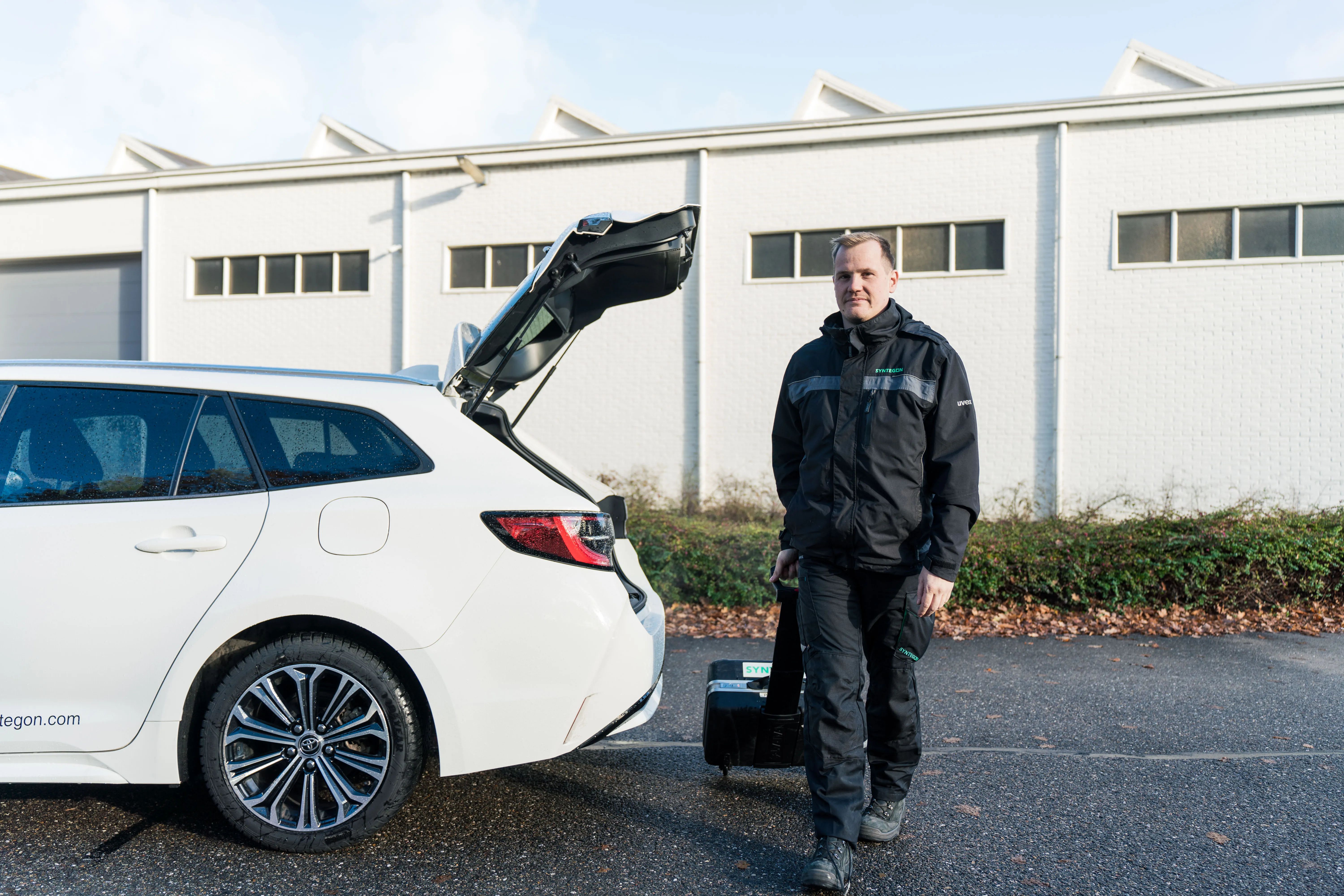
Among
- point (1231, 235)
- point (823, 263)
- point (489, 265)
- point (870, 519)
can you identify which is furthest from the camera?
point (489, 265)

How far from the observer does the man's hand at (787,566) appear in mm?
3158

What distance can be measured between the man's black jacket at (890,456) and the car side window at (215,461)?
6.01ft

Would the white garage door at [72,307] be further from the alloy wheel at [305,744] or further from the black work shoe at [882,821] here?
the black work shoe at [882,821]

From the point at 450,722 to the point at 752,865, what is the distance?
1098 millimetres

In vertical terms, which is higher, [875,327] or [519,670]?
[875,327]

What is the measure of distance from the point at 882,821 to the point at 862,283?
1.86 m

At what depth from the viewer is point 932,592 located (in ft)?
9.14

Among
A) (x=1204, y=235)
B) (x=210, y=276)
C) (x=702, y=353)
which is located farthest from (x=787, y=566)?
(x=210, y=276)

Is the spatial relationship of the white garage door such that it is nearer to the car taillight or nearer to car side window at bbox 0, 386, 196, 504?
car side window at bbox 0, 386, 196, 504

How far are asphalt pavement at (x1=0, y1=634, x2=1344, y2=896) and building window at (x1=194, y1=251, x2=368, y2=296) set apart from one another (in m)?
12.3

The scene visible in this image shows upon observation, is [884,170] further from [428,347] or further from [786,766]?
[786,766]

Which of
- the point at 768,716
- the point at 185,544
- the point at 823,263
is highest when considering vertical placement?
the point at 823,263

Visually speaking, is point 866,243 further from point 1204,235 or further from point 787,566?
point 1204,235

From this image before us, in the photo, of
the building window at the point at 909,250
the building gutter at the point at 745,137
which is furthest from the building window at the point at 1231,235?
the building window at the point at 909,250
